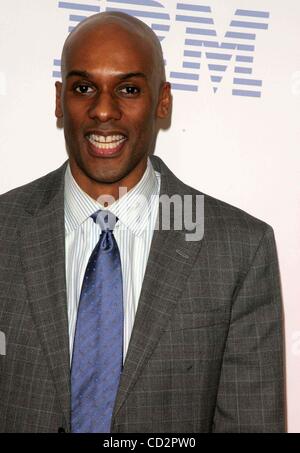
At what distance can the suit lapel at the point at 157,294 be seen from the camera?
1.97m

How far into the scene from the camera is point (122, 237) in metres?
2.12

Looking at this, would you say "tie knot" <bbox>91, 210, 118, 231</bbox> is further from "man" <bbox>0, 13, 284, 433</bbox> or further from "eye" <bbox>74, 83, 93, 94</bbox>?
"eye" <bbox>74, 83, 93, 94</bbox>

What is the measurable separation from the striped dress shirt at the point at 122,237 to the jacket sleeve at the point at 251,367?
0.32 meters

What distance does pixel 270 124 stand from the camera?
2.59m

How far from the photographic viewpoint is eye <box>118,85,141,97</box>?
211 centimetres

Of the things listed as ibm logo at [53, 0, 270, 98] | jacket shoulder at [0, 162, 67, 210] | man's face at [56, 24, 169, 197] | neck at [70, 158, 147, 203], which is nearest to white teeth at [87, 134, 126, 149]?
man's face at [56, 24, 169, 197]

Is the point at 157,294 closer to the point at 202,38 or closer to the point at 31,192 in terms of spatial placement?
the point at 31,192

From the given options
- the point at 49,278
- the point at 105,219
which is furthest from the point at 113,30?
the point at 49,278

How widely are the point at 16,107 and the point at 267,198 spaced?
0.98m

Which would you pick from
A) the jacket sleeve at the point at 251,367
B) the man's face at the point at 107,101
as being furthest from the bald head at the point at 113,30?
the jacket sleeve at the point at 251,367

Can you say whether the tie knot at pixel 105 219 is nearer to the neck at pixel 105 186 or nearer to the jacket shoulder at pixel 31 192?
the neck at pixel 105 186
